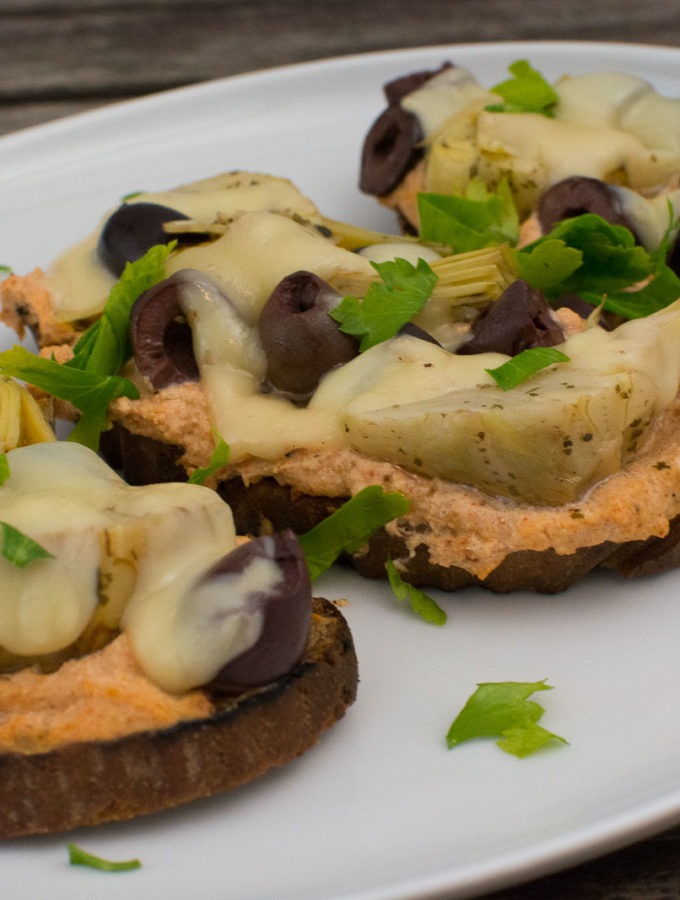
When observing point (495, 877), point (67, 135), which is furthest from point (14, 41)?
point (495, 877)

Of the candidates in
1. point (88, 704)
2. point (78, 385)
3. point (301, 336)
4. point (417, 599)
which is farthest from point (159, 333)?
point (88, 704)

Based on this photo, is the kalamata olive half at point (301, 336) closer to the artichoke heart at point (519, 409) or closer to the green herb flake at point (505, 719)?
the artichoke heart at point (519, 409)

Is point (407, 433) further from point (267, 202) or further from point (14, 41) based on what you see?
point (14, 41)

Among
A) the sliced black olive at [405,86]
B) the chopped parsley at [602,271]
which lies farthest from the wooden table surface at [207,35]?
the chopped parsley at [602,271]

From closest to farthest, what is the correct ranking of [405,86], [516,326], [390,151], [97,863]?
[97,863] → [516,326] → [390,151] → [405,86]

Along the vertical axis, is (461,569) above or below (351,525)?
below

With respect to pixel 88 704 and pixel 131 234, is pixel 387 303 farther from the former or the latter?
pixel 88 704

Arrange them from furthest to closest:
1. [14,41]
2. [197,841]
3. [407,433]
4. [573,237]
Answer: [14,41]
[573,237]
[407,433]
[197,841]
